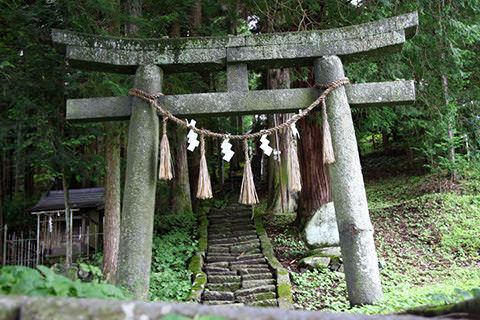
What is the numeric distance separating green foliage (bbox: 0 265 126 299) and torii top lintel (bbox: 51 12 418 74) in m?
3.29

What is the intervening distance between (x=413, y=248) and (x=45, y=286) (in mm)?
7823

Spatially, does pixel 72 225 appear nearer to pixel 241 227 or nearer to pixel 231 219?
pixel 231 219

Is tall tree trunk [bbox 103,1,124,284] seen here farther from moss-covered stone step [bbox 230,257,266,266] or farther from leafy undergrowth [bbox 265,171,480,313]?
leafy undergrowth [bbox 265,171,480,313]

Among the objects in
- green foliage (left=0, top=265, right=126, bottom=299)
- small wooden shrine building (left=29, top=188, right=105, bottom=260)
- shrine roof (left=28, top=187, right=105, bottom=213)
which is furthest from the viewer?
shrine roof (left=28, top=187, right=105, bottom=213)

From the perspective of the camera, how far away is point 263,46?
192 inches

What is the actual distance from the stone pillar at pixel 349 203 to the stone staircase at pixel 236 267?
242 centimetres

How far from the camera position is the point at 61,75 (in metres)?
6.77

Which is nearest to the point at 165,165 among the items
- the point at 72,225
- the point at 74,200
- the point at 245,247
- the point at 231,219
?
the point at 245,247

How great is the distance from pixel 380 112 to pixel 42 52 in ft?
24.4

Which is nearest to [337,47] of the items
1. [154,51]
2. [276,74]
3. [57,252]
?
[154,51]

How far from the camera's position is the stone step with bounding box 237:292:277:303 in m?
6.70

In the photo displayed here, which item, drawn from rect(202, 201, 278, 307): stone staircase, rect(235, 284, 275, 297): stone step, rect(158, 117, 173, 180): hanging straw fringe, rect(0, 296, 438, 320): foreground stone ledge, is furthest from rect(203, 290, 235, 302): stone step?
rect(0, 296, 438, 320): foreground stone ledge

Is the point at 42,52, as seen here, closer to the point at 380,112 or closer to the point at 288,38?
the point at 288,38

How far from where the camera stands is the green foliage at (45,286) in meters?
2.01
